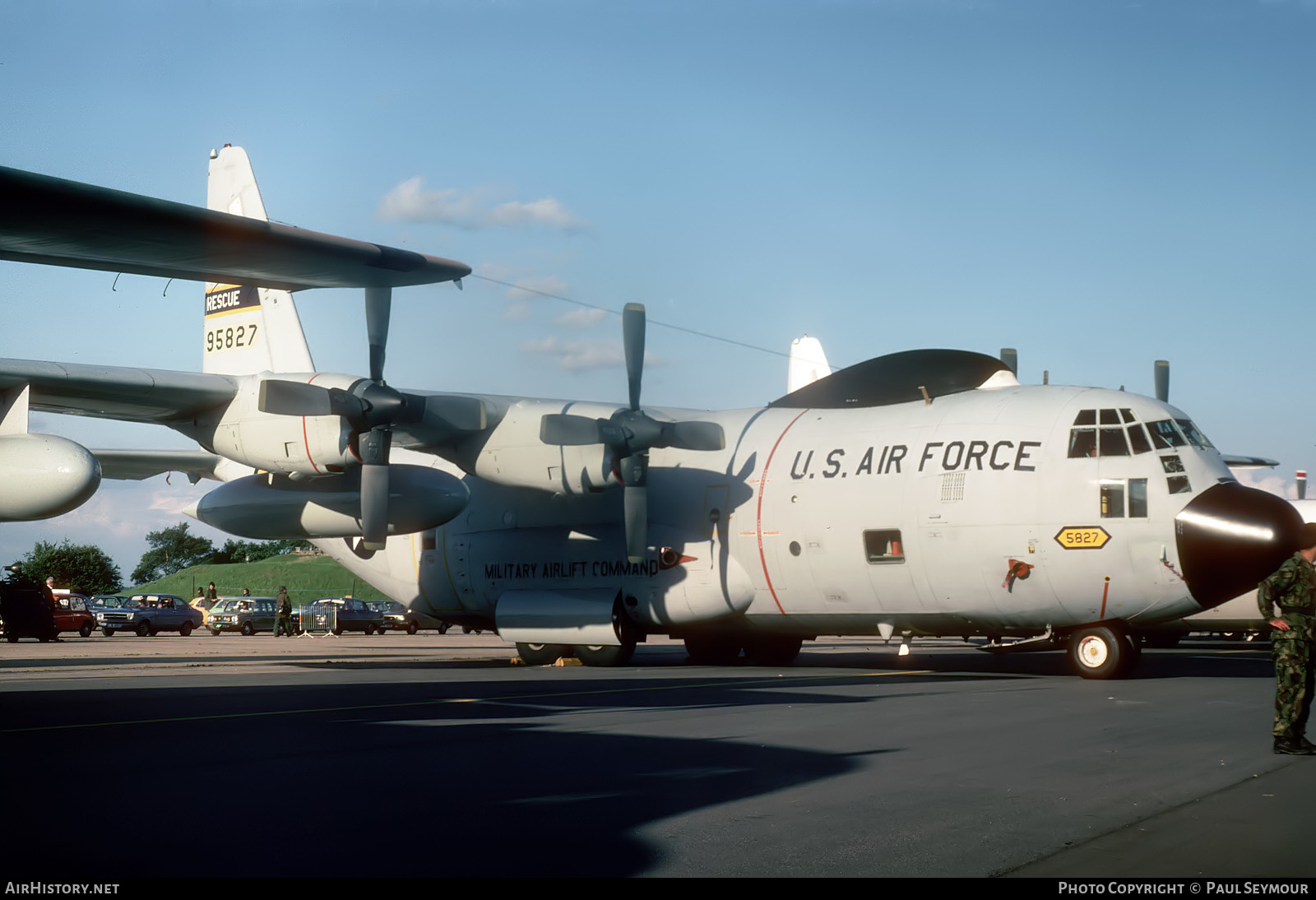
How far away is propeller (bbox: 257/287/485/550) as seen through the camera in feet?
55.4

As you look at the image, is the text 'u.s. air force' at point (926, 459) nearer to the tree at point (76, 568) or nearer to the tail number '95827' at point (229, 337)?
the tail number '95827' at point (229, 337)

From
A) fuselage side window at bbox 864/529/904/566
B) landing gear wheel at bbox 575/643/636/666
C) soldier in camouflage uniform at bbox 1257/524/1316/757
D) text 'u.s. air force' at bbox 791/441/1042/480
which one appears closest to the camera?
soldier in camouflage uniform at bbox 1257/524/1316/757

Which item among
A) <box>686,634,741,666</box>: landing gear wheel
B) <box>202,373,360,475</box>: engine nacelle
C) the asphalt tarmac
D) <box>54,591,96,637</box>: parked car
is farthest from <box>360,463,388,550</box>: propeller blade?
<box>54,591,96,637</box>: parked car

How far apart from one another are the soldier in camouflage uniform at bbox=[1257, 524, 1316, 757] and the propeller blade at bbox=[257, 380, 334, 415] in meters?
12.7

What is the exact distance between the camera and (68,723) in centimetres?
1062

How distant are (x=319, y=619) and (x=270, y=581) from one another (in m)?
32.5

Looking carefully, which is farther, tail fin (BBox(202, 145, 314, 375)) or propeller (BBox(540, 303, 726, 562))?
tail fin (BBox(202, 145, 314, 375))

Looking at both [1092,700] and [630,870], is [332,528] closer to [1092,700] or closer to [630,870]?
[1092,700]

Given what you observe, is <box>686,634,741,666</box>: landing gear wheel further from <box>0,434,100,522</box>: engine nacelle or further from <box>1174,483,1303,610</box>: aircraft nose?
<box>0,434,100,522</box>: engine nacelle

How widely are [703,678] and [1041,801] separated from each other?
32.3 feet

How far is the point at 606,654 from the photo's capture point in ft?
65.0

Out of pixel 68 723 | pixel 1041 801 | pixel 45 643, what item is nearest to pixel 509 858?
pixel 1041 801

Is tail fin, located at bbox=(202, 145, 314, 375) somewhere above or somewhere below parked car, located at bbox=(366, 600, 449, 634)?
above

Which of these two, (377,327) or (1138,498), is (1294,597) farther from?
(377,327)
